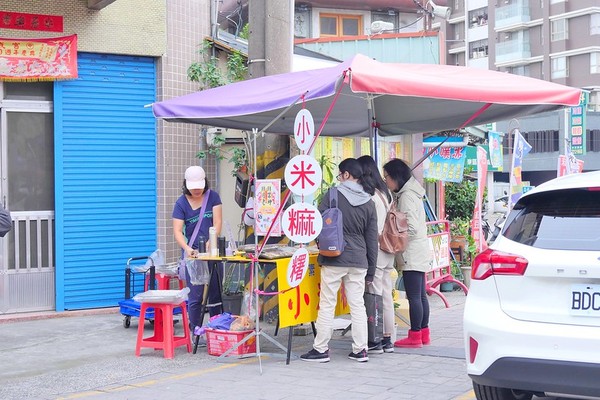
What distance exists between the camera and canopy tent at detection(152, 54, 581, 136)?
6.73 meters

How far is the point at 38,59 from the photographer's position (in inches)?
373

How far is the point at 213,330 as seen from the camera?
754 cm

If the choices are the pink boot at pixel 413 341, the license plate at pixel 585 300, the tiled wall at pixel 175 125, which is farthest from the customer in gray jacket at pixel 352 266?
the tiled wall at pixel 175 125

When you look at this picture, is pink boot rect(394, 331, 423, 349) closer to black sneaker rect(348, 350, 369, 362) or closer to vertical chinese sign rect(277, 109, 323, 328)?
black sneaker rect(348, 350, 369, 362)

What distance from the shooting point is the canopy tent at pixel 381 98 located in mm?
6734

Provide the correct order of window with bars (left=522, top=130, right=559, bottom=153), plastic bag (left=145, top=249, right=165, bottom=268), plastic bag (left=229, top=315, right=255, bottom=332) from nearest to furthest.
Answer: plastic bag (left=229, top=315, right=255, bottom=332) → plastic bag (left=145, top=249, right=165, bottom=268) → window with bars (left=522, top=130, right=559, bottom=153)

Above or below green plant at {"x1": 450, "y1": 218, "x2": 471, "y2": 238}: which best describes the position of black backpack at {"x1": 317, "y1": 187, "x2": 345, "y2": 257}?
above

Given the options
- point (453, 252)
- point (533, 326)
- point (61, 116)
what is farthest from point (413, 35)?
point (533, 326)

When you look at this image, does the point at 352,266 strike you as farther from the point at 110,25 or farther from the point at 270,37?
the point at 110,25

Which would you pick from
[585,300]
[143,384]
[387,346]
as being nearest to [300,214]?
[387,346]

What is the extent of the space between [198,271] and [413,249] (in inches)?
86.0

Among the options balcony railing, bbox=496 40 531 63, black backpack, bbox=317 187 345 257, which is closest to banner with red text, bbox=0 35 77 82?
black backpack, bbox=317 187 345 257

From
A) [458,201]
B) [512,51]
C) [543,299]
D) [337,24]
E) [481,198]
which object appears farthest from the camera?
[512,51]

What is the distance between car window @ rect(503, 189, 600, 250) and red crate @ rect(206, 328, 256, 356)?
3203mm
